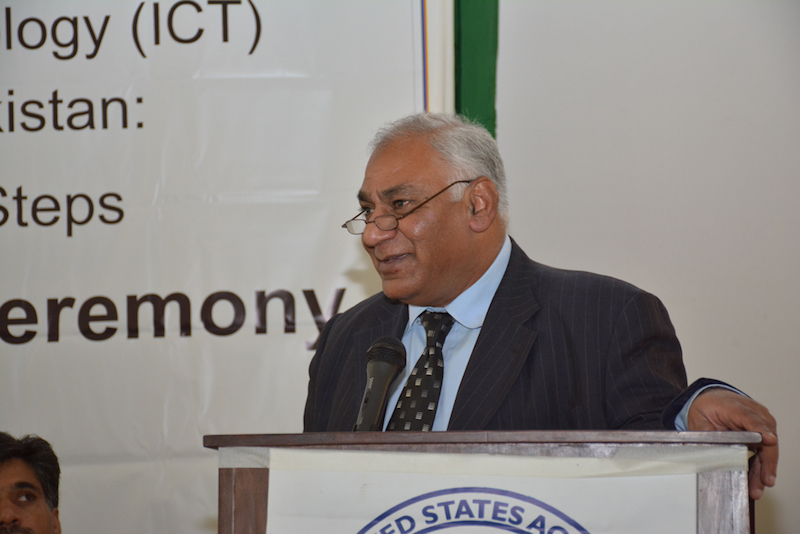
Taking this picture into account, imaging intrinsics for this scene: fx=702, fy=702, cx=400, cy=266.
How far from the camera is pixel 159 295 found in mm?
2801

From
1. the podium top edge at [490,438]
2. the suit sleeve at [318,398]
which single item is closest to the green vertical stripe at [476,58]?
the suit sleeve at [318,398]

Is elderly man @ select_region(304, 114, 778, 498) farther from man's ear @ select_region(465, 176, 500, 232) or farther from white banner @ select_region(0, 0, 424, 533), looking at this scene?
white banner @ select_region(0, 0, 424, 533)

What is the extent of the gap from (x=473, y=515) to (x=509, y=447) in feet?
0.37

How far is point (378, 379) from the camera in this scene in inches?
59.2

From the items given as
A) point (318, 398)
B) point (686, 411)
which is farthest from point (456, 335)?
point (686, 411)

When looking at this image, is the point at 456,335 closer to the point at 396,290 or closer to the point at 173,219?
the point at 396,290

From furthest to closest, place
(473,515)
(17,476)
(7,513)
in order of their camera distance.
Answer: (17,476), (7,513), (473,515)

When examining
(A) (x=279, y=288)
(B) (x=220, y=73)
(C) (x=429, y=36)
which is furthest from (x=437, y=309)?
(B) (x=220, y=73)

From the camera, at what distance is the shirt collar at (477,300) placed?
199cm

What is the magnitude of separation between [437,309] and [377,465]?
102cm

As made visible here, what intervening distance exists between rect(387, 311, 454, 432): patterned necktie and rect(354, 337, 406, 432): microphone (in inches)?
7.9

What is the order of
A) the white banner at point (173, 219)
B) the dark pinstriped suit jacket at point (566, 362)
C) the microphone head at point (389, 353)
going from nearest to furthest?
the microphone head at point (389, 353) < the dark pinstriped suit jacket at point (566, 362) < the white banner at point (173, 219)

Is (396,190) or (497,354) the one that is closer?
(497,354)

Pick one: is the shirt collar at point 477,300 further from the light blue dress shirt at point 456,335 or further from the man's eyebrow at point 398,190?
the man's eyebrow at point 398,190
